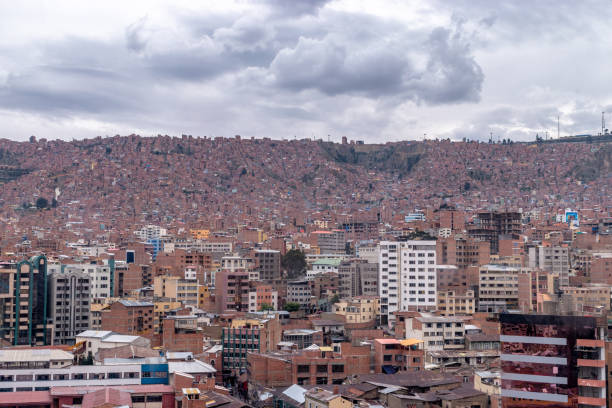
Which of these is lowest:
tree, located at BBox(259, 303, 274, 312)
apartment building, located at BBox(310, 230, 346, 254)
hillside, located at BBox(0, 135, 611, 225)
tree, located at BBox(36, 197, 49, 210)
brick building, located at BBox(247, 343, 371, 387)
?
brick building, located at BBox(247, 343, 371, 387)

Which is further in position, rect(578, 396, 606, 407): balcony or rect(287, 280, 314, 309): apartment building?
rect(287, 280, 314, 309): apartment building

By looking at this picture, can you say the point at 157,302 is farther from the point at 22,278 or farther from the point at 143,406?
the point at 143,406

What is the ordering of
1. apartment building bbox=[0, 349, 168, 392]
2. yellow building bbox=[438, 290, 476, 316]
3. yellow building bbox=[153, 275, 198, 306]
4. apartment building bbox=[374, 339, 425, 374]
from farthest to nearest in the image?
1. yellow building bbox=[153, 275, 198, 306]
2. yellow building bbox=[438, 290, 476, 316]
3. apartment building bbox=[374, 339, 425, 374]
4. apartment building bbox=[0, 349, 168, 392]

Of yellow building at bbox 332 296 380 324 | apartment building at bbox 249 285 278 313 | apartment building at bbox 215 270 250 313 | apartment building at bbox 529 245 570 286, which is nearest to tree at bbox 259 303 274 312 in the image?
apartment building at bbox 249 285 278 313

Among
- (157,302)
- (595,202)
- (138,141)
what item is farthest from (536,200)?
(157,302)

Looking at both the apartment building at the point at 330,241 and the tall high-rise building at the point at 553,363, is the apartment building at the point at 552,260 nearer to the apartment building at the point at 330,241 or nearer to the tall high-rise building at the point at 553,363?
the apartment building at the point at 330,241

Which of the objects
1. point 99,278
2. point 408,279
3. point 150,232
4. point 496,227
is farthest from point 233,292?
point 150,232

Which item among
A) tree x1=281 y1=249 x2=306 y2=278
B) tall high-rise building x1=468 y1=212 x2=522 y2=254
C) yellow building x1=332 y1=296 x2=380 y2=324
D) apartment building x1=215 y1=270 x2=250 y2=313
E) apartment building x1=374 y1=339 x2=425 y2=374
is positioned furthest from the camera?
tall high-rise building x1=468 y1=212 x2=522 y2=254

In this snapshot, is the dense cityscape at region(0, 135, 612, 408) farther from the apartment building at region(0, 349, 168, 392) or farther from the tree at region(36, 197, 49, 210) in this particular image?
the tree at region(36, 197, 49, 210)
